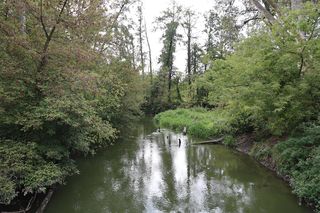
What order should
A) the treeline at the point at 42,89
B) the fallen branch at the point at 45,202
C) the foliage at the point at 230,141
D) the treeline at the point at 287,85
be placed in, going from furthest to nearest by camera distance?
1. the foliage at the point at 230,141
2. the treeline at the point at 287,85
3. the fallen branch at the point at 45,202
4. the treeline at the point at 42,89

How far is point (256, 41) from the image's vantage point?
959 centimetres

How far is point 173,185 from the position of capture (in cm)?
905

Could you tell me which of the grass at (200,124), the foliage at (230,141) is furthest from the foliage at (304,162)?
the foliage at (230,141)

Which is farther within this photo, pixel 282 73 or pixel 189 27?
pixel 189 27

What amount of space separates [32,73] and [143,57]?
2932 cm

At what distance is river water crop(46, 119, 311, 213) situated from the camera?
745 centimetres

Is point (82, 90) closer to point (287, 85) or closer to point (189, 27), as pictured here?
point (287, 85)

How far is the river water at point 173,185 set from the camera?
24.4ft

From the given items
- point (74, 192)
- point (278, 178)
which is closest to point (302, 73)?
point (278, 178)

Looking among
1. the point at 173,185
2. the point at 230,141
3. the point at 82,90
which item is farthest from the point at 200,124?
the point at 82,90

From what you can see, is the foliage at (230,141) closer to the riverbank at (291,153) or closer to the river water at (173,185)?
the riverbank at (291,153)

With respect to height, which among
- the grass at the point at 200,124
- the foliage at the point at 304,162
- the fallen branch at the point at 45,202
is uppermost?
the grass at the point at 200,124

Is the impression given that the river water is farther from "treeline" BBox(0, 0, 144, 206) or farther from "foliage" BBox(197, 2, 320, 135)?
"foliage" BBox(197, 2, 320, 135)

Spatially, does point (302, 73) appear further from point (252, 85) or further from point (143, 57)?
point (143, 57)
